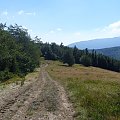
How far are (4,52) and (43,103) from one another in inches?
1704

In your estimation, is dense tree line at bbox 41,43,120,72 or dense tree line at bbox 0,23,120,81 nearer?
dense tree line at bbox 0,23,120,81

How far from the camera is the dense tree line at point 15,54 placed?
212 feet

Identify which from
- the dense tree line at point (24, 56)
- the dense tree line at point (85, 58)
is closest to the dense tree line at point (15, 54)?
the dense tree line at point (24, 56)

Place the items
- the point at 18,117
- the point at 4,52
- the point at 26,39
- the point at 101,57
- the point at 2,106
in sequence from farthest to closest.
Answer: the point at 101,57
the point at 26,39
the point at 4,52
the point at 2,106
the point at 18,117

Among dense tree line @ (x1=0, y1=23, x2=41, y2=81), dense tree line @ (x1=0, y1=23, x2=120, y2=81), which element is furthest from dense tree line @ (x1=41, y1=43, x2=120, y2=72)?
dense tree line @ (x1=0, y1=23, x2=41, y2=81)

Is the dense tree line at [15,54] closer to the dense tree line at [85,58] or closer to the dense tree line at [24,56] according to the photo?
the dense tree line at [24,56]

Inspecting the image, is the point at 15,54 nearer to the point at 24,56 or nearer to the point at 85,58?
the point at 24,56

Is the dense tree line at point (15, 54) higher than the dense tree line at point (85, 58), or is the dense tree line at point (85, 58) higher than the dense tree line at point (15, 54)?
the dense tree line at point (15, 54)

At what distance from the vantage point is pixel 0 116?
18531 millimetres

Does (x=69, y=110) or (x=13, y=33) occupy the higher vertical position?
(x=13, y=33)

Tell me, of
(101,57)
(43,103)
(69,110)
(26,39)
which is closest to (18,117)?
(69,110)

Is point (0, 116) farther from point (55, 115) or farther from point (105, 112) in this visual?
point (105, 112)

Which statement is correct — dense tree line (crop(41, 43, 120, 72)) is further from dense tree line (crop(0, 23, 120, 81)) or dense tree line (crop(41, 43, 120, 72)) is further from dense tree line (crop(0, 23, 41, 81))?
dense tree line (crop(0, 23, 41, 81))

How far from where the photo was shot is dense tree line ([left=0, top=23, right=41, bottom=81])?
64562mm
